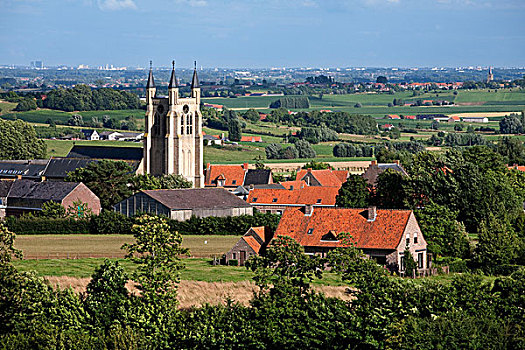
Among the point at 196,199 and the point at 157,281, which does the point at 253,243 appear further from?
the point at 196,199

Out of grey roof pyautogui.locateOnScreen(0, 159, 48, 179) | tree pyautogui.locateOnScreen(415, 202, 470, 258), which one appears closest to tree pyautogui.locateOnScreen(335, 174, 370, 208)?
tree pyautogui.locateOnScreen(415, 202, 470, 258)

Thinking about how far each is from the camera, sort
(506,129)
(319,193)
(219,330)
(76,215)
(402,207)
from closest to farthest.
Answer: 1. (219,330)
2. (402,207)
3. (76,215)
4. (319,193)
5. (506,129)

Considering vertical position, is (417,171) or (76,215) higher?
(417,171)

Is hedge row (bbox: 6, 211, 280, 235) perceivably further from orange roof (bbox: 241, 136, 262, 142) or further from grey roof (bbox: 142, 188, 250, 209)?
orange roof (bbox: 241, 136, 262, 142)

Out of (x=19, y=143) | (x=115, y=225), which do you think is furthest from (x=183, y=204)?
(x=19, y=143)

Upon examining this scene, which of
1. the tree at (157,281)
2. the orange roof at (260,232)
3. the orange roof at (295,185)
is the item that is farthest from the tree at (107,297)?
the orange roof at (295,185)

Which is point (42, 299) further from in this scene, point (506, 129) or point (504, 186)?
point (506, 129)

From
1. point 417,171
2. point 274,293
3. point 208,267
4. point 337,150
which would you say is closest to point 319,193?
point 417,171
